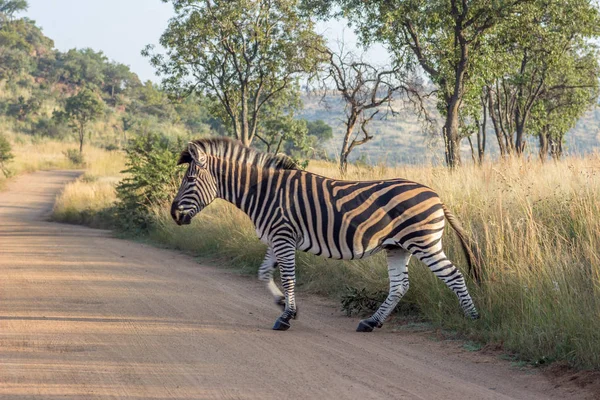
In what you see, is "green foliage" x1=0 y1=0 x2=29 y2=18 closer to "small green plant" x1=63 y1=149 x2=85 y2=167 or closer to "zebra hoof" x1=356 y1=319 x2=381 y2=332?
"small green plant" x1=63 y1=149 x2=85 y2=167

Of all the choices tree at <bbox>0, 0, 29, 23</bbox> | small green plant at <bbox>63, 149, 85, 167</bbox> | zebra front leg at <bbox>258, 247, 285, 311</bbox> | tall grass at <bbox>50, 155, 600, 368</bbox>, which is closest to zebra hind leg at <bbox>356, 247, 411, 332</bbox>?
tall grass at <bbox>50, 155, 600, 368</bbox>

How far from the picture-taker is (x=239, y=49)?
2623 cm

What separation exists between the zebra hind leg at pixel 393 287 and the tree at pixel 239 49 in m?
18.1

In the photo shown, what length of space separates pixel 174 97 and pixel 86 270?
697 inches

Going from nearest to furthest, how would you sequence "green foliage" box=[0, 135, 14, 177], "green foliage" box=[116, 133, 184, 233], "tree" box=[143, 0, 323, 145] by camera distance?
"green foliage" box=[116, 133, 184, 233] < "tree" box=[143, 0, 323, 145] < "green foliage" box=[0, 135, 14, 177]

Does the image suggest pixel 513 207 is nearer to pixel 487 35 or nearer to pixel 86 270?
pixel 86 270

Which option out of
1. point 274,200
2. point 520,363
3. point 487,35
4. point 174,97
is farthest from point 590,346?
point 174,97

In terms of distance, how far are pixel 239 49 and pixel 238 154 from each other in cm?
1921

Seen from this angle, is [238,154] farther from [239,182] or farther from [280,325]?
[280,325]

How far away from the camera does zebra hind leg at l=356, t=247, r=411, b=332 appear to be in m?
7.34

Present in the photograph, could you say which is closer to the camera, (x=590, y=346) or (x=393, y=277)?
(x=590, y=346)

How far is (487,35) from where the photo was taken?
2128 centimetres

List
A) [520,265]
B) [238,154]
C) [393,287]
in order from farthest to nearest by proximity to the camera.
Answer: [238,154] < [393,287] < [520,265]

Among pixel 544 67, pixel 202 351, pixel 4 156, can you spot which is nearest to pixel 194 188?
pixel 202 351
